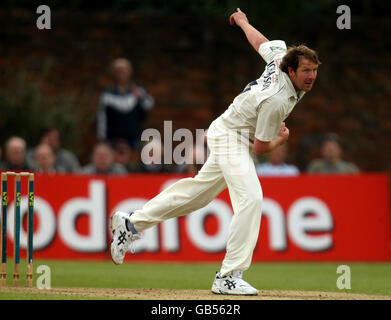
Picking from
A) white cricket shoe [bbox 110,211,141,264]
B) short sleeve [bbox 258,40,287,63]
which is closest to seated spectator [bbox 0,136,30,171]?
white cricket shoe [bbox 110,211,141,264]

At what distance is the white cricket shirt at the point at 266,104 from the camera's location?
24.3 feet

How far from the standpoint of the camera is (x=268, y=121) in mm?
7402

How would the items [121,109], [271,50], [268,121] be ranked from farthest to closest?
1. [121,109]
2. [271,50]
3. [268,121]

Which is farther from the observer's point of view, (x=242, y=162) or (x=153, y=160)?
(x=153, y=160)

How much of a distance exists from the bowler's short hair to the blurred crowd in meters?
5.37

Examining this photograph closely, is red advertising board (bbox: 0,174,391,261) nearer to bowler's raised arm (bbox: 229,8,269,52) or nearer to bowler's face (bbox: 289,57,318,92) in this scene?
bowler's raised arm (bbox: 229,8,269,52)

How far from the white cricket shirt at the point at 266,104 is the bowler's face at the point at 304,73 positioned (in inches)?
2.7

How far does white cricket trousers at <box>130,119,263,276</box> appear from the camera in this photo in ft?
24.9

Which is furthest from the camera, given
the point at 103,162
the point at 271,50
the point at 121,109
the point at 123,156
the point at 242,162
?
the point at 121,109

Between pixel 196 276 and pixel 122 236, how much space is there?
196 centimetres

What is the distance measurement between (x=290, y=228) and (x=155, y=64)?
4.77m

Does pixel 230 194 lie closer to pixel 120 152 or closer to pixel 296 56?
pixel 296 56

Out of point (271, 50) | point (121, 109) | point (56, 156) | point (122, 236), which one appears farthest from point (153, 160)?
point (271, 50)
